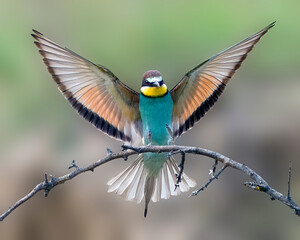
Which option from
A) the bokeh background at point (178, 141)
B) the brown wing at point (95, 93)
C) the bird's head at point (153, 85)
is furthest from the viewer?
the bokeh background at point (178, 141)

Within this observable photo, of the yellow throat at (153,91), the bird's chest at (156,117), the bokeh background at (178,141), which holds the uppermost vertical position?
the yellow throat at (153,91)

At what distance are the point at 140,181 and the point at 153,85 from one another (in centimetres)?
27

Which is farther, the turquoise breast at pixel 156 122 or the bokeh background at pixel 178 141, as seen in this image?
the bokeh background at pixel 178 141

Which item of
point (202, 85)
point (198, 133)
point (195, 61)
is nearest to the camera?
point (202, 85)

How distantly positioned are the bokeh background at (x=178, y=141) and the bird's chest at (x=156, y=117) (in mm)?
1066

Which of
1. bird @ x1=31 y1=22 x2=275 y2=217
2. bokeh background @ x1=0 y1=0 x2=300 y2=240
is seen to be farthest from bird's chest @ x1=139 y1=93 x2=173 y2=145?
bokeh background @ x1=0 y1=0 x2=300 y2=240

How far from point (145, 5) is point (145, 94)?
68.9 inches

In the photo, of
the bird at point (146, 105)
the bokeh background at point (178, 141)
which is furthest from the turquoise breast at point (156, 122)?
the bokeh background at point (178, 141)

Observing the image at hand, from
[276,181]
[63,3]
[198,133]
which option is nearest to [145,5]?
[63,3]

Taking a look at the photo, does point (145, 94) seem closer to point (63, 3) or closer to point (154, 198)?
point (154, 198)

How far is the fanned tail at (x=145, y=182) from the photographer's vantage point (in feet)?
7.32

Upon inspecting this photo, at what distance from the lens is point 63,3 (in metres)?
4.02

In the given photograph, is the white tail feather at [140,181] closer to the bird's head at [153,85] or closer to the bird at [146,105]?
the bird at [146,105]

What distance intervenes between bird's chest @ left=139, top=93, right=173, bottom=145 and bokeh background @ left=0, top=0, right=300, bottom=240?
3.50 ft
